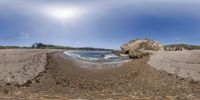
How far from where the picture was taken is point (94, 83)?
133 ft

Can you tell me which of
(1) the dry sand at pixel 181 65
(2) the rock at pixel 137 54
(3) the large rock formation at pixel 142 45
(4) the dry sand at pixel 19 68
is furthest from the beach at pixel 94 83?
(3) the large rock formation at pixel 142 45

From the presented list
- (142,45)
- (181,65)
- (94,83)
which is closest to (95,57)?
(142,45)

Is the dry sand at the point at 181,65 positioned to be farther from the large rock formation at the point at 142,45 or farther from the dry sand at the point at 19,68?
the large rock formation at the point at 142,45

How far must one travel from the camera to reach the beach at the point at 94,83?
33656 mm

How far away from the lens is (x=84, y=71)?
158 feet

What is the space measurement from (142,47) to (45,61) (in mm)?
32511

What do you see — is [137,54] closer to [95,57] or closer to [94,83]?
[95,57]

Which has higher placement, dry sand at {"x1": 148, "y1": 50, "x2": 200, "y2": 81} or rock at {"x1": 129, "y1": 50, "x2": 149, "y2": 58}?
rock at {"x1": 129, "y1": 50, "x2": 149, "y2": 58}

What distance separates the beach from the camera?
33.7 m

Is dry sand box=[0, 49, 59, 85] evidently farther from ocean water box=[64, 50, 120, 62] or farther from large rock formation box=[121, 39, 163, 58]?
large rock formation box=[121, 39, 163, 58]

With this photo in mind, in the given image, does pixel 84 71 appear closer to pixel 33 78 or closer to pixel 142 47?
pixel 33 78

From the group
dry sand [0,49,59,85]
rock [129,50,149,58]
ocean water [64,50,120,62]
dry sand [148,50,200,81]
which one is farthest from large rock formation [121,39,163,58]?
dry sand [0,49,59,85]

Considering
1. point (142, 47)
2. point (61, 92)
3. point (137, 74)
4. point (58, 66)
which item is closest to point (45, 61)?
point (58, 66)

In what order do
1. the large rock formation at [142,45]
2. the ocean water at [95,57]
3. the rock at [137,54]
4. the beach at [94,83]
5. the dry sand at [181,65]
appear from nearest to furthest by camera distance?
the beach at [94,83], the dry sand at [181,65], the ocean water at [95,57], the rock at [137,54], the large rock formation at [142,45]
